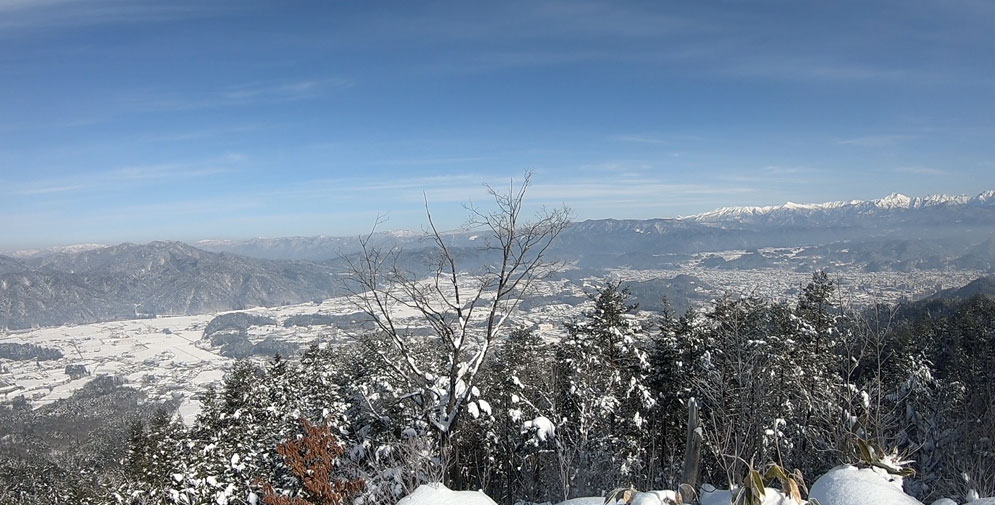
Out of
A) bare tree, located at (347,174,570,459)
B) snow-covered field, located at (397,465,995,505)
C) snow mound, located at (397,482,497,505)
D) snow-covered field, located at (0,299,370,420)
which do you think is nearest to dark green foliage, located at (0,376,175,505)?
snow-covered field, located at (0,299,370,420)

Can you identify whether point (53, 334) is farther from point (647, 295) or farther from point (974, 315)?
point (974, 315)

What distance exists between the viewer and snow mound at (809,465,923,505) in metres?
2.29

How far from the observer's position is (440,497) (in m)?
2.70

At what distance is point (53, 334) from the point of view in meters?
130

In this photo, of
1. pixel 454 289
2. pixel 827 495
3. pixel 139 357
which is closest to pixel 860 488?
pixel 827 495

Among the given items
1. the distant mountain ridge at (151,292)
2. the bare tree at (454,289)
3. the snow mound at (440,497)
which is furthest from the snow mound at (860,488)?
the distant mountain ridge at (151,292)

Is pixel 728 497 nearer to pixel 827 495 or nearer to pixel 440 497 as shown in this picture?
pixel 827 495

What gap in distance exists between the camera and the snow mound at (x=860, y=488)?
2.29 m

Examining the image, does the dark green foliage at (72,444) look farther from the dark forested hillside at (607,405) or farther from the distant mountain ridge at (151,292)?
the distant mountain ridge at (151,292)

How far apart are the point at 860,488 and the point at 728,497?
22.5 inches

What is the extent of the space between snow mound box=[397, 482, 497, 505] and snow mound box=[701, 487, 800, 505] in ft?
3.60

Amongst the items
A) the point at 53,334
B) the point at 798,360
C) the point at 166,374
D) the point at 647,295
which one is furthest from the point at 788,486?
the point at 53,334

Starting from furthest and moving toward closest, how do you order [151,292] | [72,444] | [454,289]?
[151,292], [72,444], [454,289]

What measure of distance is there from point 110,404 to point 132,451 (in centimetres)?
5871
